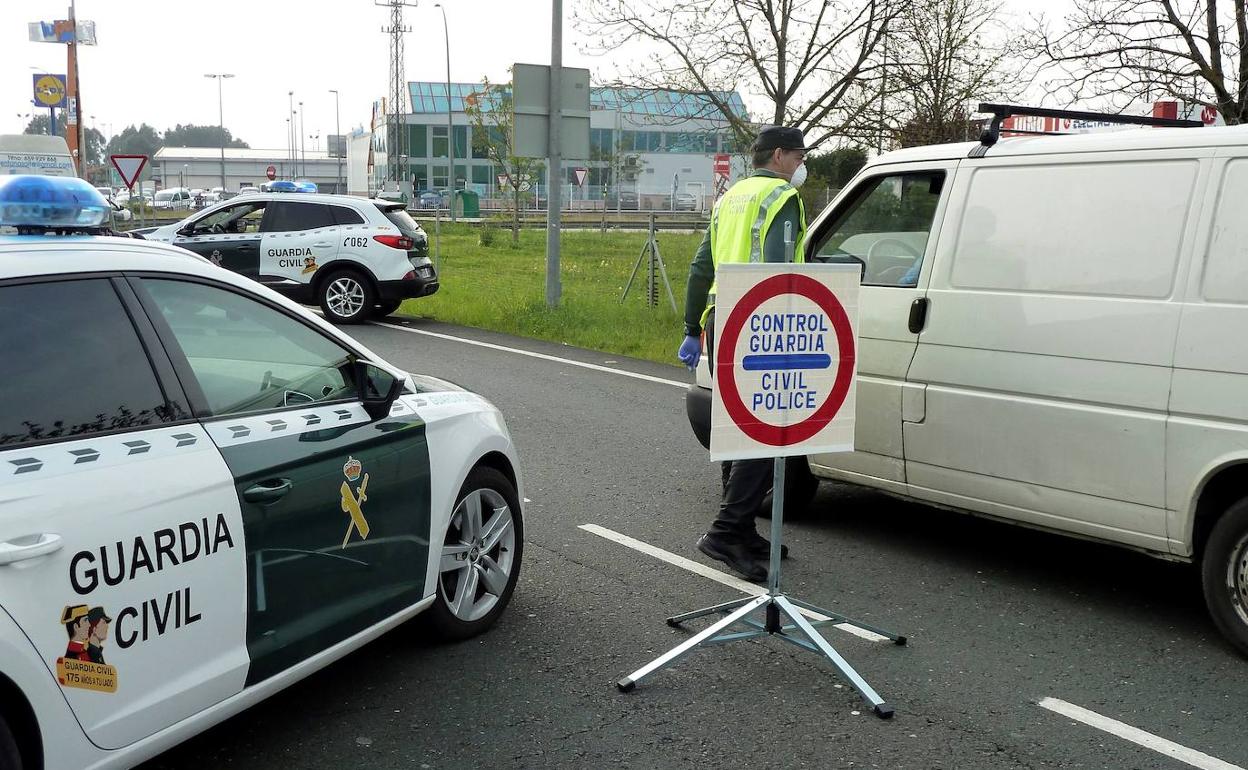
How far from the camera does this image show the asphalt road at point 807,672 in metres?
3.95

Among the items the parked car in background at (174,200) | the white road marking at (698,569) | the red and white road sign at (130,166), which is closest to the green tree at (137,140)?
the parked car in background at (174,200)

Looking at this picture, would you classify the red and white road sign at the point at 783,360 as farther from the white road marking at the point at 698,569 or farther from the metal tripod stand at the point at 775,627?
the white road marking at the point at 698,569

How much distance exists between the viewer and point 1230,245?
184 inches

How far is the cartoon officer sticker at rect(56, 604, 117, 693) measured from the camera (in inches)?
115

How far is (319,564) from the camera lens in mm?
3836

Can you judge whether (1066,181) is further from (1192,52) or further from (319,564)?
(1192,52)

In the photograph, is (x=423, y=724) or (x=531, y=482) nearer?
(x=423, y=724)

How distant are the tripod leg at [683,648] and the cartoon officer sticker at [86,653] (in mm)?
1859

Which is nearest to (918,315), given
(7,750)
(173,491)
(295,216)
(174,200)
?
(173,491)

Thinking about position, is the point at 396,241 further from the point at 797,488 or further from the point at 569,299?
the point at 797,488

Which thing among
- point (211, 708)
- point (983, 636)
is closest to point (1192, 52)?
point (983, 636)

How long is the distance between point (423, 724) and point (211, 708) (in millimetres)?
883

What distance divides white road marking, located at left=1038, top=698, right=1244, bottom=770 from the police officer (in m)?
1.64

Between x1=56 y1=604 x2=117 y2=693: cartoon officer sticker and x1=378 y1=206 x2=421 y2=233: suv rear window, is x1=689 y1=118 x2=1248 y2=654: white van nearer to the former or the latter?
x1=56 y1=604 x2=117 y2=693: cartoon officer sticker
